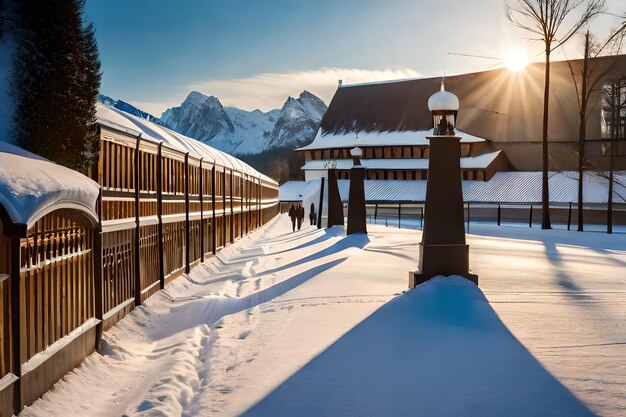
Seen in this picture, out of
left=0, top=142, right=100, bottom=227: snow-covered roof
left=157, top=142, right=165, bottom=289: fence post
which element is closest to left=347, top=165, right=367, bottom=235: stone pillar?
left=157, top=142, right=165, bottom=289: fence post

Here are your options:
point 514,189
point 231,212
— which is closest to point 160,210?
point 231,212

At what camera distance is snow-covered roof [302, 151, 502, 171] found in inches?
2141

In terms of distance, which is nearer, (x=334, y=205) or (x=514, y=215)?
(x=334, y=205)

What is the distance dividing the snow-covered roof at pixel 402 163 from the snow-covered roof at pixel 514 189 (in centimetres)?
169

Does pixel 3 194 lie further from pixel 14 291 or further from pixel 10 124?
pixel 10 124

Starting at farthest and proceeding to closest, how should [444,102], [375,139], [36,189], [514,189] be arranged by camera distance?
[375,139], [514,189], [444,102], [36,189]

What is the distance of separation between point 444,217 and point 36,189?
744cm

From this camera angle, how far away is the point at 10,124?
25.3 ft

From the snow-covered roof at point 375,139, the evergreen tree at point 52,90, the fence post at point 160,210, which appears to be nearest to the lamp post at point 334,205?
the fence post at point 160,210

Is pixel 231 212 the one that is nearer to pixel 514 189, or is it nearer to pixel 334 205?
pixel 334 205

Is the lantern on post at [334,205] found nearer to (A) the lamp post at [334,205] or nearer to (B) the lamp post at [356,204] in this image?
(A) the lamp post at [334,205]

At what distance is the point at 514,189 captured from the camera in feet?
164

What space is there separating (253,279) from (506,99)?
5222 centimetres

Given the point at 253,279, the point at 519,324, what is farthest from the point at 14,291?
the point at 253,279
